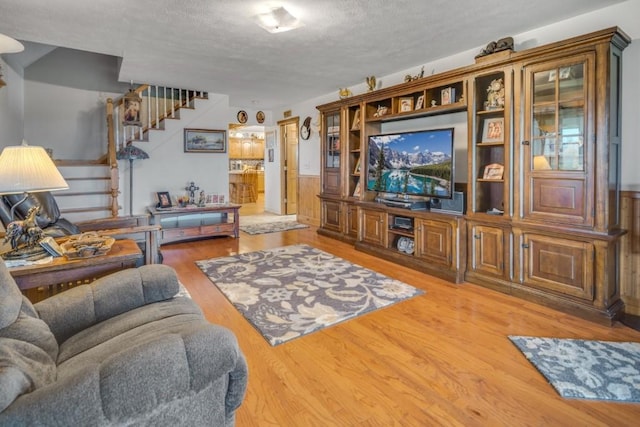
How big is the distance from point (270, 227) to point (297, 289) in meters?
3.46

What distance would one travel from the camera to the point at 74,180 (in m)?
5.10

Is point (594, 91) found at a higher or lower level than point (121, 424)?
higher

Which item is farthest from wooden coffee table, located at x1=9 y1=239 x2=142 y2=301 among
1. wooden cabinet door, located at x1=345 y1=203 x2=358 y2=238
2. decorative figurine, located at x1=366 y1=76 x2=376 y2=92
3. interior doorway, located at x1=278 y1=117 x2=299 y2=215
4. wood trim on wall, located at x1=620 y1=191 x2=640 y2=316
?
interior doorway, located at x1=278 y1=117 x2=299 y2=215

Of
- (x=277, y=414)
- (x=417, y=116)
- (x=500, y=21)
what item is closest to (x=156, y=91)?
(x=417, y=116)

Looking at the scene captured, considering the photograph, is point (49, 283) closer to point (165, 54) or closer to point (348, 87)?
point (165, 54)

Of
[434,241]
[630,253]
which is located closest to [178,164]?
[434,241]

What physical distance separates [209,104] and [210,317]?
453 centimetres

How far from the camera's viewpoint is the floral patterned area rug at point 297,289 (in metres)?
2.70

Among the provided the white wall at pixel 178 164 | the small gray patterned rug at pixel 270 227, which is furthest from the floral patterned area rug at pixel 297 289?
the white wall at pixel 178 164

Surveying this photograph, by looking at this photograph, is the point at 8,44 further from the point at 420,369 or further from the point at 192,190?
the point at 192,190

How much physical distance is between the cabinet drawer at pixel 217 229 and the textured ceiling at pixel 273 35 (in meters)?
2.24

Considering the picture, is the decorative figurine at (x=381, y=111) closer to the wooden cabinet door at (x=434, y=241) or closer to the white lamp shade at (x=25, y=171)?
the wooden cabinet door at (x=434, y=241)

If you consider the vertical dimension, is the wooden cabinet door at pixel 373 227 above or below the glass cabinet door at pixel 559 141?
below

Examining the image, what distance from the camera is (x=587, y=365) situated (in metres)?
2.08
